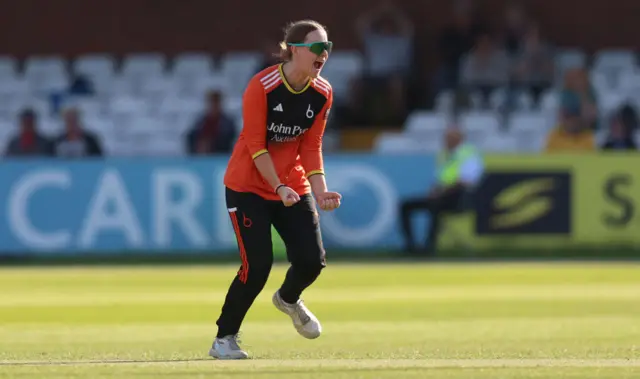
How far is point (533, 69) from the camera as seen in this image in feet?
71.3

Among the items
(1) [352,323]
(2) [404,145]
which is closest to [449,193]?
(2) [404,145]

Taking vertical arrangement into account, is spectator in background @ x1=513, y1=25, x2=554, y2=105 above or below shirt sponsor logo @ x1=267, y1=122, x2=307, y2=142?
below

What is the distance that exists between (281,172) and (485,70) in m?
13.8

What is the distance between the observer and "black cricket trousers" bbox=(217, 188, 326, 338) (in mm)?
7891

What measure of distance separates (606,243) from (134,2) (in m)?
10.5

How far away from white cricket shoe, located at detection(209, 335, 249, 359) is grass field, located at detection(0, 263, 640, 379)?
0.40ft

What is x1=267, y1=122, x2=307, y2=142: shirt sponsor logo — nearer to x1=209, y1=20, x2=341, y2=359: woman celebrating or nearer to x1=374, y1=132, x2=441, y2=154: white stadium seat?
x1=209, y1=20, x2=341, y2=359: woman celebrating

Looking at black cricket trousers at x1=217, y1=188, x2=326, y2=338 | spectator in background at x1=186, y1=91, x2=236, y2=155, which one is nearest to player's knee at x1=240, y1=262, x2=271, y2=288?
black cricket trousers at x1=217, y1=188, x2=326, y2=338

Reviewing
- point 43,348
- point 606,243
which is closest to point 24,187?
point 606,243

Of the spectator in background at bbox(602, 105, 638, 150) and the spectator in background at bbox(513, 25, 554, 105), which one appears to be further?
the spectator in background at bbox(513, 25, 554, 105)

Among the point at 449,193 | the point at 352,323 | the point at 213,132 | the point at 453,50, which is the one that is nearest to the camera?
the point at 352,323

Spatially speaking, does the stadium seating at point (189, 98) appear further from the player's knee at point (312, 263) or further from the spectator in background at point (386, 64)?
the player's knee at point (312, 263)

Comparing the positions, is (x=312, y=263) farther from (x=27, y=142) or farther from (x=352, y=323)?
(x=27, y=142)

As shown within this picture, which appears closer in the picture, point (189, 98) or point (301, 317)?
point (301, 317)
